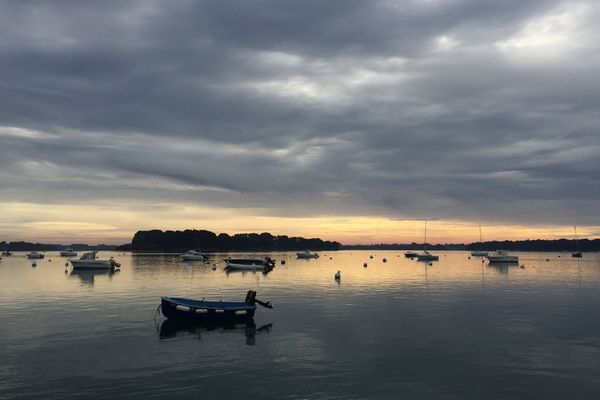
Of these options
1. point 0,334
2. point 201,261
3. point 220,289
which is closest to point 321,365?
point 0,334

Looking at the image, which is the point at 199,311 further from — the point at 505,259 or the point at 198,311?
the point at 505,259

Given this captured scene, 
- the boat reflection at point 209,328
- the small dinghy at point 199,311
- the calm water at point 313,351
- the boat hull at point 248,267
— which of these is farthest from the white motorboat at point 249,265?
the boat reflection at point 209,328

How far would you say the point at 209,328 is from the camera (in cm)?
4444

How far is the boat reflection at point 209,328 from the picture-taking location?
135 feet

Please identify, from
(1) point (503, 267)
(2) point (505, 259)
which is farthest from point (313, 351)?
(2) point (505, 259)

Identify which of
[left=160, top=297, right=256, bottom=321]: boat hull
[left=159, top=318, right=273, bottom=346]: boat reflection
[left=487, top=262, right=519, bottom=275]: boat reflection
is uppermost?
[left=487, top=262, right=519, bottom=275]: boat reflection

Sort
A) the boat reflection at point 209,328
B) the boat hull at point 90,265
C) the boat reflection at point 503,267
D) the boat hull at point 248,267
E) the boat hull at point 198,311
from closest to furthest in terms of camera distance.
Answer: the boat reflection at point 209,328, the boat hull at point 198,311, the boat hull at point 90,265, the boat reflection at point 503,267, the boat hull at point 248,267

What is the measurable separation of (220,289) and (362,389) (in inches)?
2317

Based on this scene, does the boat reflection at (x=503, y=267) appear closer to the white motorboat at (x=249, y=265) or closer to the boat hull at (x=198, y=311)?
the white motorboat at (x=249, y=265)

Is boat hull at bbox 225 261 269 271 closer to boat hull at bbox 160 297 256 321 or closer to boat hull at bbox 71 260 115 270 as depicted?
boat hull at bbox 71 260 115 270

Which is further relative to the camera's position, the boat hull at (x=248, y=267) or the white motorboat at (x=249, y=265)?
the white motorboat at (x=249, y=265)

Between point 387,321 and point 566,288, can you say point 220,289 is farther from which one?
point 566,288

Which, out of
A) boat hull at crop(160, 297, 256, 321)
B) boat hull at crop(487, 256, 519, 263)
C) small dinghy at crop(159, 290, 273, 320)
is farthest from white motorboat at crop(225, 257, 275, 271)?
boat hull at crop(487, 256, 519, 263)

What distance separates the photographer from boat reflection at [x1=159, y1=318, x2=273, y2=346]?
41.2 metres
